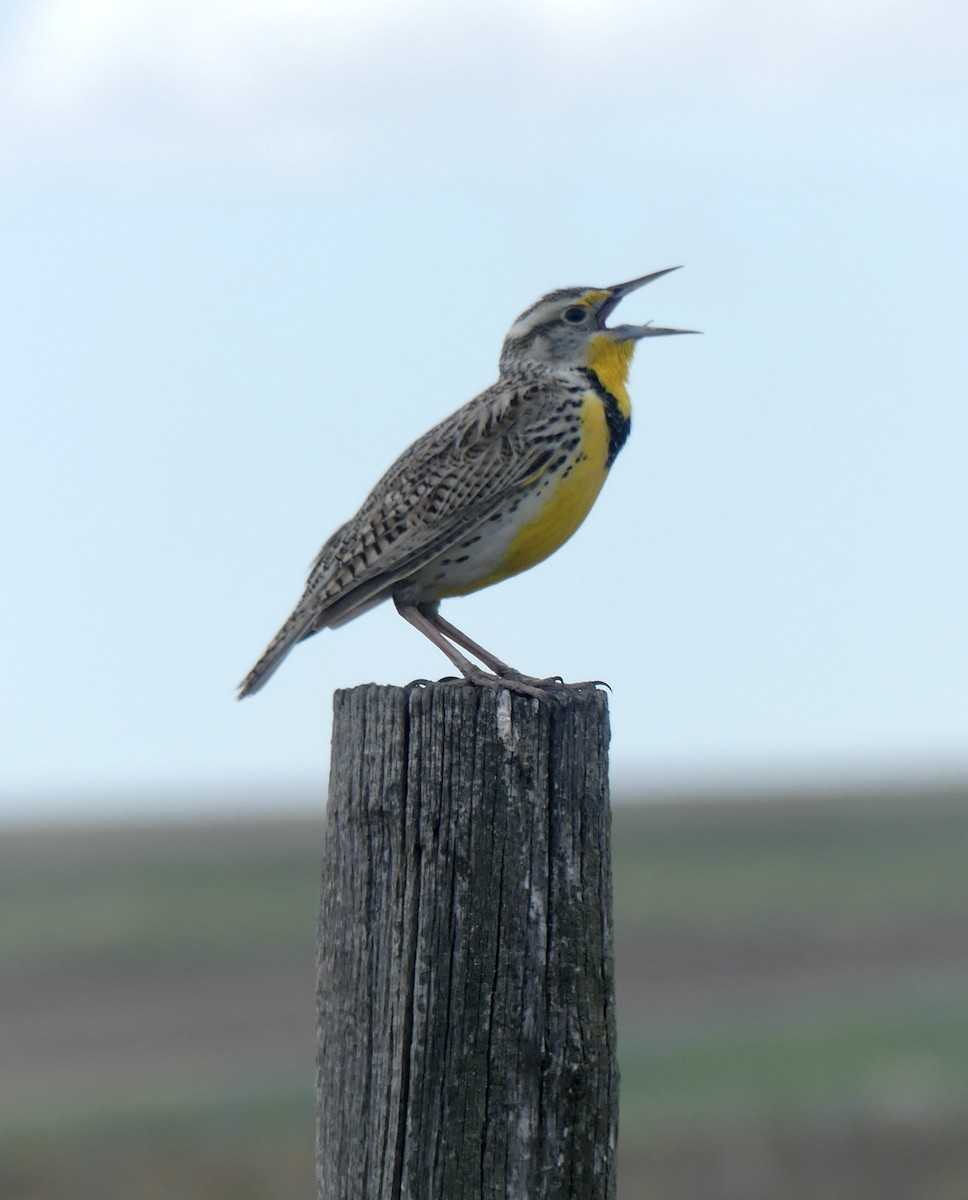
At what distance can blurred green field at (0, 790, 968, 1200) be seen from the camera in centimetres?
1358

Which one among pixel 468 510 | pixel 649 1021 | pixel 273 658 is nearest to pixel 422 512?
pixel 468 510

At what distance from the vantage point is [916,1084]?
1653cm

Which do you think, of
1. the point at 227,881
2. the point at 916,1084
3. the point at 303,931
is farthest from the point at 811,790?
the point at 916,1084

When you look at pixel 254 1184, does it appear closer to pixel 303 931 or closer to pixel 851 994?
pixel 851 994

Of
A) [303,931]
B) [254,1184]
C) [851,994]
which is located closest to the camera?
[254,1184]

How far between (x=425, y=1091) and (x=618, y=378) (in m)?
3.14

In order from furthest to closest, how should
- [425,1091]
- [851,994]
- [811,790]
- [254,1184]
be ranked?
[811,790], [851,994], [254,1184], [425,1091]

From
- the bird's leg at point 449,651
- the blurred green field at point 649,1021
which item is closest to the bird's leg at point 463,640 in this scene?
the bird's leg at point 449,651

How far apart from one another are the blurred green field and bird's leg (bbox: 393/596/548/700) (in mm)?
8053

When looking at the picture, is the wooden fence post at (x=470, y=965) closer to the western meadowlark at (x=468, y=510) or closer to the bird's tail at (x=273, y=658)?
the western meadowlark at (x=468, y=510)

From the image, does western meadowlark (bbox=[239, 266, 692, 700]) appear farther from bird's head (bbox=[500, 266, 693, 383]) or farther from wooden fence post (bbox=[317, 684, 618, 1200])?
wooden fence post (bbox=[317, 684, 618, 1200])

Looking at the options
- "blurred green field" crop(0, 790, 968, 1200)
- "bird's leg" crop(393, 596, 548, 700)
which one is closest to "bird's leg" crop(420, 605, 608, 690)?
"bird's leg" crop(393, 596, 548, 700)

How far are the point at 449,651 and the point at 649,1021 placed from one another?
18.9 metres

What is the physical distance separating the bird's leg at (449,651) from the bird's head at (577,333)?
1.01m
